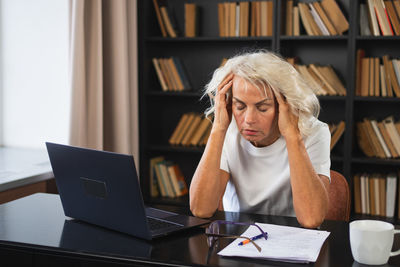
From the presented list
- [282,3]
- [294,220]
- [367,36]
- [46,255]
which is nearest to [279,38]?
[282,3]

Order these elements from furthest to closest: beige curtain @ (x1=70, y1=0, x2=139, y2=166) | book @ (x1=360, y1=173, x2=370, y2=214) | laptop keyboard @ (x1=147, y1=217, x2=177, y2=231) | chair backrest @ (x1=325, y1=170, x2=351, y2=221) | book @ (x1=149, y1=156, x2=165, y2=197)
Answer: book @ (x1=149, y1=156, x2=165, y2=197) → book @ (x1=360, y1=173, x2=370, y2=214) → beige curtain @ (x1=70, y1=0, x2=139, y2=166) → chair backrest @ (x1=325, y1=170, x2=351, y2=221) → laptop keyboard @ (x1=147, y1=217, x2=177, y2=231)

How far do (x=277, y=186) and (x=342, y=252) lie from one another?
0.57 m

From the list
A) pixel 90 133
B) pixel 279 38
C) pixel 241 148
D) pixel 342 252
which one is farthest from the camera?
pixel 279 38

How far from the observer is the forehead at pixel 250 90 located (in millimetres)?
1758

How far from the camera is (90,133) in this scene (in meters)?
3.15

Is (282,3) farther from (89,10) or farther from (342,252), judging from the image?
(342,252)

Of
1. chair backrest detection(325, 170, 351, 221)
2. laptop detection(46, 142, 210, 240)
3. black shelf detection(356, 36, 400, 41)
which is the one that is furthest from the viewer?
black shelf detection(356, 36, 400, 41)

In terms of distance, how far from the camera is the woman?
5.65 ft

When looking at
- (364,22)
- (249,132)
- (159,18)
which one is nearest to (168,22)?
(159,18)

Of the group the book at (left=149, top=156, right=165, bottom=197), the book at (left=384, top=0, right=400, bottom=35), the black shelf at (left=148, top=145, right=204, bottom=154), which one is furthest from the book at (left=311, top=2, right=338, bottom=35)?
the book at (left=149, top=156, right=165, bottom=197)

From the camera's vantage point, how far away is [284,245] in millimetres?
1322

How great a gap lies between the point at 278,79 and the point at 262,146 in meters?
0.26

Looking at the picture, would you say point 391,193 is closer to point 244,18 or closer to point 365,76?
point 365,76

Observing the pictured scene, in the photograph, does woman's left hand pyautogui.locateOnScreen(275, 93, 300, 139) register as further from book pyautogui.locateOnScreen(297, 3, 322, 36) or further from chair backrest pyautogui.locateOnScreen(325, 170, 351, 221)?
book pyautogui.locateOnScreen(297, 3, 322, 36)
